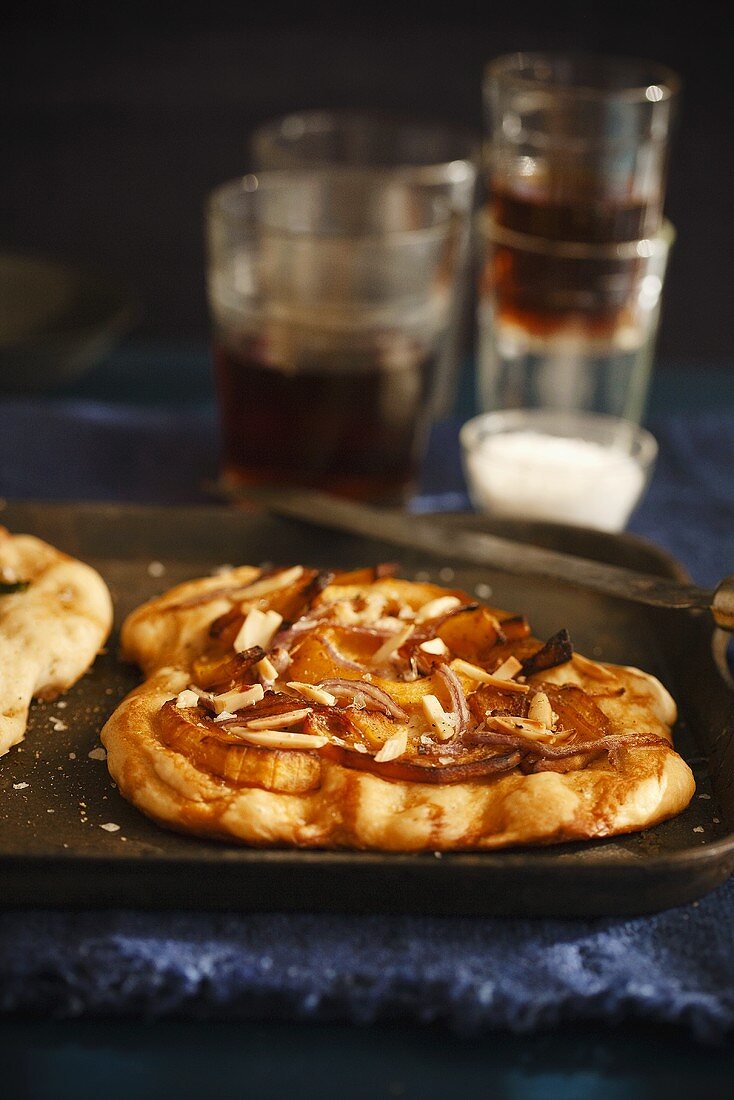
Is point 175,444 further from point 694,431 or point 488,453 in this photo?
point 694,431

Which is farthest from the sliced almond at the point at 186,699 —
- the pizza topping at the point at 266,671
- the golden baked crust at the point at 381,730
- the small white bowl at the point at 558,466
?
the small white bowl at the point at 558,466

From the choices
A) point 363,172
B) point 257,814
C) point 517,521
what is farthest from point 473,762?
point 363,172

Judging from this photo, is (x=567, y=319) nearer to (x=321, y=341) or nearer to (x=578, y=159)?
(x=578, y=159)

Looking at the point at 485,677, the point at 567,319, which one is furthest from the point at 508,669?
the point at 567,319

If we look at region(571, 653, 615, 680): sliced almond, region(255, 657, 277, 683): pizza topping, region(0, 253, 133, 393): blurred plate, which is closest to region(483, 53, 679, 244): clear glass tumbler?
region(0, 253, 133, 393): blurred plate

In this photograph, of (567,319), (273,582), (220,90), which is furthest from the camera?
(220,90)

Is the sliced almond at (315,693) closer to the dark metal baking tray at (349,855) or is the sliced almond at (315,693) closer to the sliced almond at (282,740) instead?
the sliced almond at (282,740)
